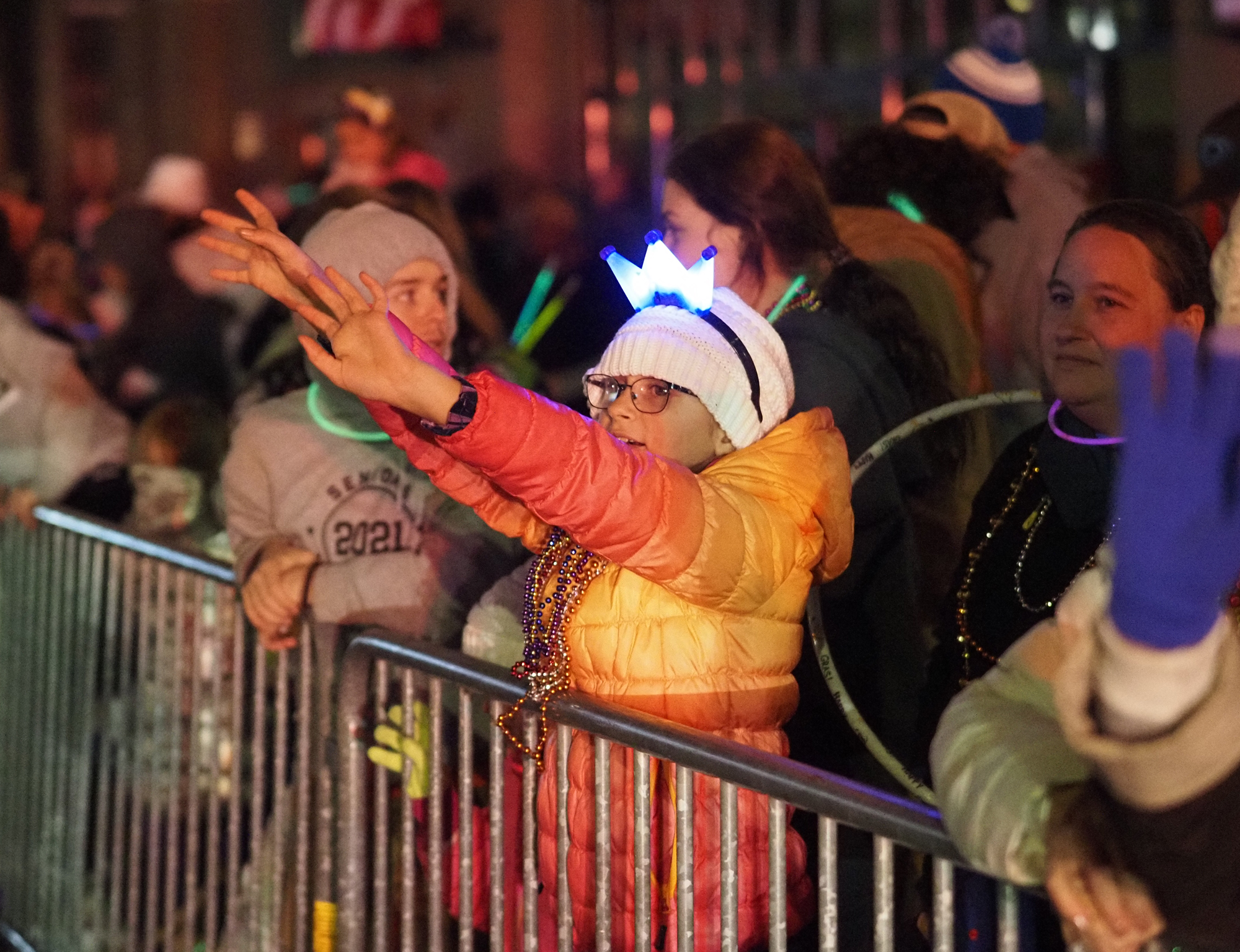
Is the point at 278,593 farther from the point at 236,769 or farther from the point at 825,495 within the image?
the point at 825,495

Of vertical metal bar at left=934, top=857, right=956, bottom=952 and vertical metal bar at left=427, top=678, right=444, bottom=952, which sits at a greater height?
vertical metal bar at left=934, top=857, right=956, bottom=952

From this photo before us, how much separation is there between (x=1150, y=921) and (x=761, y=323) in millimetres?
1352

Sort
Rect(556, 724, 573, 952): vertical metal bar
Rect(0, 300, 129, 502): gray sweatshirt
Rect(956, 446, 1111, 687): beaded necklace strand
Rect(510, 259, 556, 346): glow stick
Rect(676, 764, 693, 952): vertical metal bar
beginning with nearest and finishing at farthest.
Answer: Rect(676, 764, 693, 952): vertical metal bar < Rect(556, 724, 573, 952): vertical metal bar < Rect(956, 446, 1111, 687): beaded necklace strand < Rect(0, 300, 129, 502): gray sweatshirt < Rect(510, 259, 556, 346): glow stick

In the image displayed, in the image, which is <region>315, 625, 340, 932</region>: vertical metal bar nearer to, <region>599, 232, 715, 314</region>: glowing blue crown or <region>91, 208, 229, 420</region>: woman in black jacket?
<region>599, 232, 715, 314</region>: glowing blue crown

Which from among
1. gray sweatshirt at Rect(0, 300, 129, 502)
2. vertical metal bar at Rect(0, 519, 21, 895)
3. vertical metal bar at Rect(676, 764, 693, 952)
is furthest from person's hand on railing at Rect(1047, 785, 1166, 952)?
gray sweatshirt at Rect(0, 300, 129, 502)

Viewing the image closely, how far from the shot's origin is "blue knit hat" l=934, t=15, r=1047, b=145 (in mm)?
5254

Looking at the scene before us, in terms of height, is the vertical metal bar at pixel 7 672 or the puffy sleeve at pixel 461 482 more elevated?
the puffy sleeve at pixel 461 482

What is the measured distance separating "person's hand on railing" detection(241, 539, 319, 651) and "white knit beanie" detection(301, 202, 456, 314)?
66 cm

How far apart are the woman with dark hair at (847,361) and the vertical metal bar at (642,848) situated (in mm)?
775

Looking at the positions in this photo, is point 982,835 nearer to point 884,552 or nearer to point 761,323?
point 761,323

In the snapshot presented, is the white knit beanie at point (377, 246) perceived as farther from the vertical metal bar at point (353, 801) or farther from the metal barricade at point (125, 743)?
the vertical metal bar at point (353, 801)

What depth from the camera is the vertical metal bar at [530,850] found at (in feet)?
9.61

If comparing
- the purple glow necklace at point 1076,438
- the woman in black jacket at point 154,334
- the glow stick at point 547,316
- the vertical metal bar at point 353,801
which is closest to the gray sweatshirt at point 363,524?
the vertical metal bar at point 353,801

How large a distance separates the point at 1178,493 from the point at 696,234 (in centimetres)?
209
